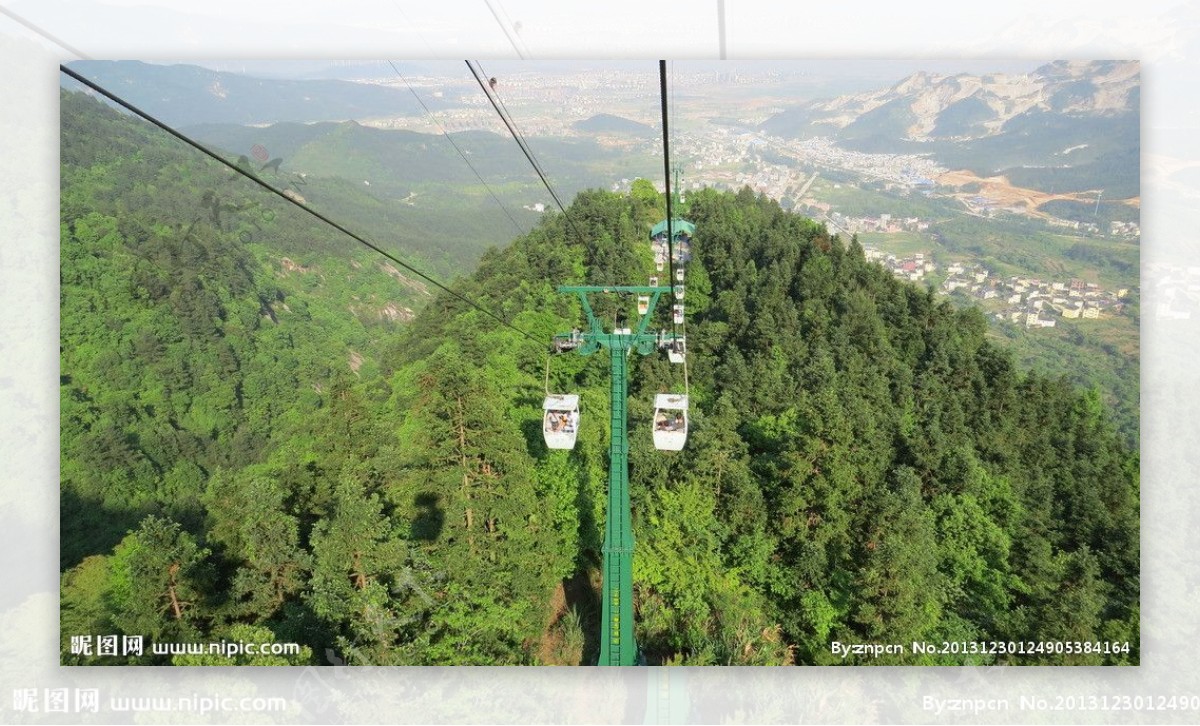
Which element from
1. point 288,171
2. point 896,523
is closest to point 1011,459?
point 896,523

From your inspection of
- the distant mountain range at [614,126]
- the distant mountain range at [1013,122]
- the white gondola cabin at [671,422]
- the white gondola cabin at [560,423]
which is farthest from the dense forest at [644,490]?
the distant mountain range at [614,126]

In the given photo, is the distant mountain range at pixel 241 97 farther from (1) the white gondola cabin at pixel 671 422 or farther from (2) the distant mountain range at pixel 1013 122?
(2) the distant mountain range at pixel 1013 122

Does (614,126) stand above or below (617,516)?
above

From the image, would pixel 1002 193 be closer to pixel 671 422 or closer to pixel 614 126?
pixel 614 126

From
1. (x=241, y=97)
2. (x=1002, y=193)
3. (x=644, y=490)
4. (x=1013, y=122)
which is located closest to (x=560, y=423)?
(x=644, y=490)

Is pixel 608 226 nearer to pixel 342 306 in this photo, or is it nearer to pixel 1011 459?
pixel 1011 459

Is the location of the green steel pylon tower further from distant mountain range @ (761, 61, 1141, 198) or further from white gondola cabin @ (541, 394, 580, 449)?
distant mountain range @ (761, 61, 1141, 198)

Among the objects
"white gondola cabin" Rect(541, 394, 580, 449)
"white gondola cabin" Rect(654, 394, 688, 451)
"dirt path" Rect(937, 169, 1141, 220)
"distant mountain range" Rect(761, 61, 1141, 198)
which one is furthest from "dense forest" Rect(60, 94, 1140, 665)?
"distant mountain range" Rect(761, 61, 1141, 198)
